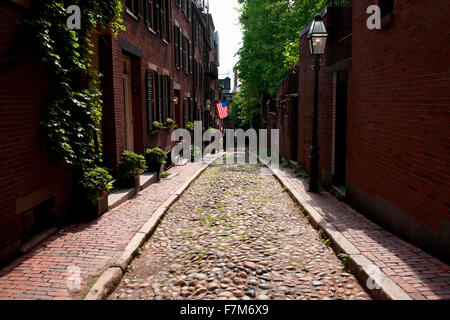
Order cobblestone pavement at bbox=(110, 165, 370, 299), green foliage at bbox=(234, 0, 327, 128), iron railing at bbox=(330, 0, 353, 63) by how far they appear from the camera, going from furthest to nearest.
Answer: green foliage at bbox=(234, 0, 327, 128), iron railing at bbox=(330, 0, 353, 63), cobblestone pavement at bbox=(110, 165, 370, 299)

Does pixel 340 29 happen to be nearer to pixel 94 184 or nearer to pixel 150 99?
pixel 150 99

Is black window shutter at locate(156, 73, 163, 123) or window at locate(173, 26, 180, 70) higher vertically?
window at locate(173, 26, 180, 70)

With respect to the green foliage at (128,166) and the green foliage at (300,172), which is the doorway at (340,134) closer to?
the green foliage at (300,172)

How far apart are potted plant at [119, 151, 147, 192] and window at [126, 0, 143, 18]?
4.23m

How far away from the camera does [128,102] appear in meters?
11.1

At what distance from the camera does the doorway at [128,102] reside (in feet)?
35.5

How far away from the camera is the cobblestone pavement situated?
13.9ft

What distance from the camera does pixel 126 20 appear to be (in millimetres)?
10055

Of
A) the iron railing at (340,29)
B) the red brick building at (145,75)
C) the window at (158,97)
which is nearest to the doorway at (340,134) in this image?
the iron railing at (340,29)

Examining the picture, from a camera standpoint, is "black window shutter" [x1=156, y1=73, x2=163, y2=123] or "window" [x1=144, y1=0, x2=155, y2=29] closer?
"window" [x1=144, y1=0, x2=155, y2=29]

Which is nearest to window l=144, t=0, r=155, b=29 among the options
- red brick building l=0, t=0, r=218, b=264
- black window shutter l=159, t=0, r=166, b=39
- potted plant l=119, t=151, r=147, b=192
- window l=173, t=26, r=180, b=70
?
red brick building l=0, t=0, r=218, b=264

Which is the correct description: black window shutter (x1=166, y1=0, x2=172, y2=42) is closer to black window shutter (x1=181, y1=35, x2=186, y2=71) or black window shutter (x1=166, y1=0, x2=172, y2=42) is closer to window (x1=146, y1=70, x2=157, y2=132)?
black window shutter (x1=181, y1=35, x2=186, y2=71)

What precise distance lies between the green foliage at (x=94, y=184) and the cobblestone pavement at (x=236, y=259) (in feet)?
4.11

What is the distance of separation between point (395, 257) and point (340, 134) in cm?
533
